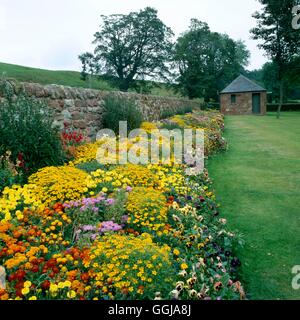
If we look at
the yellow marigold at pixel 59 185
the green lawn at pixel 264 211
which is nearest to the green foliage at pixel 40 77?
the green lawn at pixel 264 211

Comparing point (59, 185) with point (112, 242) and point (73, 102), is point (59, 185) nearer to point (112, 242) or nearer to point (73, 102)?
point (112, 242)

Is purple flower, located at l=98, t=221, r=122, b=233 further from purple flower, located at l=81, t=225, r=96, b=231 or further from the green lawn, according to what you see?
the green lawn

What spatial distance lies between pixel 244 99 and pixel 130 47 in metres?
15.8

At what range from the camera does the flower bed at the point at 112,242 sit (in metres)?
2.66

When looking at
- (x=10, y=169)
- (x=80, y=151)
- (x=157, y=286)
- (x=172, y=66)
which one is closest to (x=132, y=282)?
(x=157, y=286)

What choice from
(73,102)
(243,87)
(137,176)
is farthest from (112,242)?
→ (243,87)

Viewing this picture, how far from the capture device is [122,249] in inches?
113

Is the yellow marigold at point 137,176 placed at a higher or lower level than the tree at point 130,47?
lower

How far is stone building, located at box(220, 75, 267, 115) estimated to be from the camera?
3691cm

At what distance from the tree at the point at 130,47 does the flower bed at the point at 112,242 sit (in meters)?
38.2

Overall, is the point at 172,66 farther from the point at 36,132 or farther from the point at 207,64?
the point at 36,132

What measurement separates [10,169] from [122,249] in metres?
2.68
